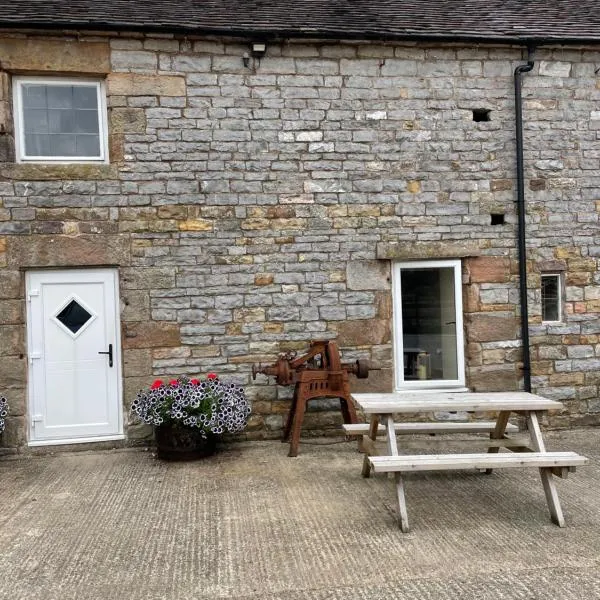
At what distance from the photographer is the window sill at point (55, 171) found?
18.5ft

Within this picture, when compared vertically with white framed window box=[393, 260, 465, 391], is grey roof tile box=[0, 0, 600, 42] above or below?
above

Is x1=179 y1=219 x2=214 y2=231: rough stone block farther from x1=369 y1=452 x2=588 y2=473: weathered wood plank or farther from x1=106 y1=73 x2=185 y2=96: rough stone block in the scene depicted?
x1=369 y1=452 x2=588 y2=473: weathered wood plank

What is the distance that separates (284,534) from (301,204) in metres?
3.52

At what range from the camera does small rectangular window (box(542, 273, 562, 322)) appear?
6.52 metres

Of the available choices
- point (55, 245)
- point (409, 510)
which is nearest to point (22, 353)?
point (55, 245)

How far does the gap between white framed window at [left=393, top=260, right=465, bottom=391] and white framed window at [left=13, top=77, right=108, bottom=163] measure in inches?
140

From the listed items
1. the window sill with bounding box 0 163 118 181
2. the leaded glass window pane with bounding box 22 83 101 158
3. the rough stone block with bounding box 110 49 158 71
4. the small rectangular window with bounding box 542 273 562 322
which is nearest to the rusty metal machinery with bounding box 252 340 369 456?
the small rectangular window with bounding box 542 273 562 322

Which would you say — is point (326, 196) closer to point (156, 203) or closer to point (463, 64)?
point (156, 203)

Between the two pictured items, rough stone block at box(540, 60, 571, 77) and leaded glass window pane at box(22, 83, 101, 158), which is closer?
leaded glass window pane at box(22, 83, 101, 158)

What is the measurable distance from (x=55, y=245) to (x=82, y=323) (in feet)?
2.75

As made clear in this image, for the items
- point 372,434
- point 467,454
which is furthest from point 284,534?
point 467,454

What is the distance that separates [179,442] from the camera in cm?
530

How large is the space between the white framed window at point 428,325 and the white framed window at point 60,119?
357cm

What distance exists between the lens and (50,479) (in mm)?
4930
